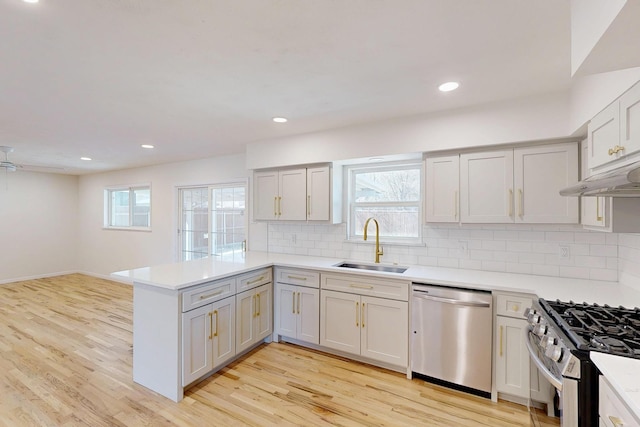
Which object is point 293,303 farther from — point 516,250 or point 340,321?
point 516,250

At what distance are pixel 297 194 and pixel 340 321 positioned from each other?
1.53 meters

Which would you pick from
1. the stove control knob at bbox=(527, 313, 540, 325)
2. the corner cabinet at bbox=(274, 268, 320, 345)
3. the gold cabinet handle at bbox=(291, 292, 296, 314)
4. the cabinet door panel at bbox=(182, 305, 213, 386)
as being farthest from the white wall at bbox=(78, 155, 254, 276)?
the stove control knob at bbox=(527, 313, 540, 325)

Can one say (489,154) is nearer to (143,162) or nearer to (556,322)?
(556,322)

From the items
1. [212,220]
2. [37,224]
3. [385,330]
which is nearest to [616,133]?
[385,330]

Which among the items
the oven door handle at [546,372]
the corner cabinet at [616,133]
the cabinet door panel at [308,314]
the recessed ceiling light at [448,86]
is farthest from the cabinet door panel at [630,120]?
the cabinet door panel at [308,314]

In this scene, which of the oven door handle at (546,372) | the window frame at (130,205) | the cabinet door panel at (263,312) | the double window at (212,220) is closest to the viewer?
the oven door handle at (546,372)

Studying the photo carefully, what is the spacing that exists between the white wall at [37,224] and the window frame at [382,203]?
23.0 ft

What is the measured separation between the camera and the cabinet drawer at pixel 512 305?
2.17 metres

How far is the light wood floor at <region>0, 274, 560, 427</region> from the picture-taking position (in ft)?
6.86

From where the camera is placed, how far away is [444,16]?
1.42 metres

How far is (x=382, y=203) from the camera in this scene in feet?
11.3

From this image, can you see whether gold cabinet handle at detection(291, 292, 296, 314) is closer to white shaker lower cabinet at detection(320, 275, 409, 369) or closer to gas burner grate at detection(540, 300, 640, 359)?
white shaker lower cabinet at detection(320, 275, 409, 369)

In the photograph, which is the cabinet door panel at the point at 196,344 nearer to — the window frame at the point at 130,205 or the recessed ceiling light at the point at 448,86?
the recessed ceiling light at the point at 448,86

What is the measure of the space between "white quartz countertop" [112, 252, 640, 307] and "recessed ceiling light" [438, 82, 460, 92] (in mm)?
1532
